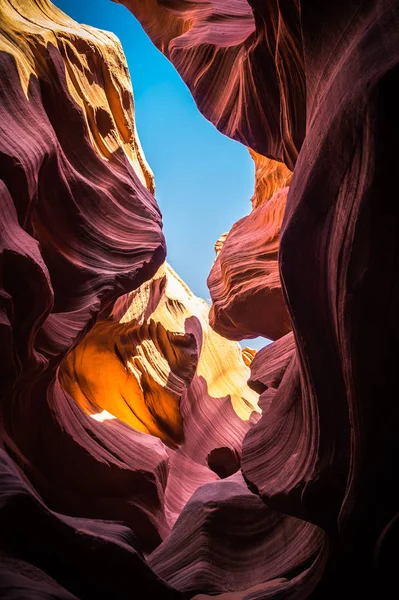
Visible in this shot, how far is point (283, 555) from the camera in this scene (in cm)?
447

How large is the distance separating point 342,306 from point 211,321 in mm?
5921

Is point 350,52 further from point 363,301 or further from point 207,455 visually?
point 207,455

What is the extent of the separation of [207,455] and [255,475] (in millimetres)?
5363

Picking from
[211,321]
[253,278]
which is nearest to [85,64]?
[253,278]

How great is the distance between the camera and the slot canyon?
2656 millimetres

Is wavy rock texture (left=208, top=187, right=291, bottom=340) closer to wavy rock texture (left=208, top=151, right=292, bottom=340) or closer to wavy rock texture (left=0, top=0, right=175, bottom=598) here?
wavy rock texture (left=208, top=151, right=292, bottom=340)

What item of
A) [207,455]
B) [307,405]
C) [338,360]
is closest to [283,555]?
[307,405]

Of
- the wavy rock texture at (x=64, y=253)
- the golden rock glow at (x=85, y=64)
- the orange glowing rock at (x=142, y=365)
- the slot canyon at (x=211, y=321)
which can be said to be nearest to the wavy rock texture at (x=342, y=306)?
the slot canyon at (x=211, y=321)

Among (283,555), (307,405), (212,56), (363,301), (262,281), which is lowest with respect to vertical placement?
(283,555)

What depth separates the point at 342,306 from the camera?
2707 millimetres

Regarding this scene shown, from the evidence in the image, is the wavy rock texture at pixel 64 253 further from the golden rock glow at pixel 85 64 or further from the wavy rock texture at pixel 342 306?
the wavy rock texture at pixel 342 306

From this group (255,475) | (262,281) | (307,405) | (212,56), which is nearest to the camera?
(307,405)

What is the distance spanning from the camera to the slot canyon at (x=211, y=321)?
2656mm

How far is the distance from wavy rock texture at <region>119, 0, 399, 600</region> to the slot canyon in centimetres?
A: 1
